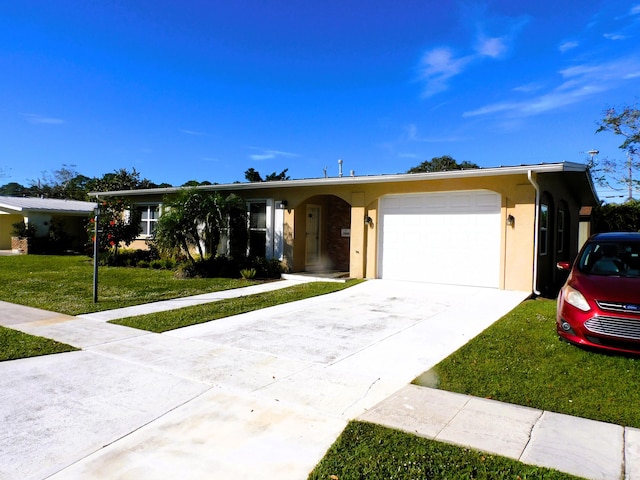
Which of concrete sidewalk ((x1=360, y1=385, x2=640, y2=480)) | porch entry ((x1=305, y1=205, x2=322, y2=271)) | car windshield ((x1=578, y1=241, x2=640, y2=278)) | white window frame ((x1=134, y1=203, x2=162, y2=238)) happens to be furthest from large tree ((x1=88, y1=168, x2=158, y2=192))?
concrete sidewalk ((x1=360, y1=385, x2=640, y2=480))

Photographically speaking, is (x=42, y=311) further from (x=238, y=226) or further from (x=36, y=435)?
(x=238, y=226)

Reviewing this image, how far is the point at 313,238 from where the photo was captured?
571 inches

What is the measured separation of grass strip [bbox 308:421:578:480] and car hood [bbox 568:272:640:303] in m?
3.00

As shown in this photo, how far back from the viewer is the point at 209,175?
1437 inches

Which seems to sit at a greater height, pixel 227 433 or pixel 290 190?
pixel 290 190

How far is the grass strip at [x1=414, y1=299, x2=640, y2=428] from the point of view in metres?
3.70

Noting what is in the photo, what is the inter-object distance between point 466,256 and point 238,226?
7.45 metres

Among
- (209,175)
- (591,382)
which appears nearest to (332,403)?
(591,382)

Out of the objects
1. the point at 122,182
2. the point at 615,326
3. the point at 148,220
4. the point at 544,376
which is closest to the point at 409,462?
the point at 544,376

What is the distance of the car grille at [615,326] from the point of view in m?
4.58

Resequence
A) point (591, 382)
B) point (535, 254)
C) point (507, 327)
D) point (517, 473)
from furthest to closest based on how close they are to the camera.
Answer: point (535, 254) → point (507, 327) → point (591, 382) → point (517, 473)

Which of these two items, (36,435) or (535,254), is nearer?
(36,435)

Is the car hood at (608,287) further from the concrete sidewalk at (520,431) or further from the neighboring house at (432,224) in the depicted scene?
the neighboring house at (432,224)

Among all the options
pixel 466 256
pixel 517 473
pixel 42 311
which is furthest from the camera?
pixel 466 256
